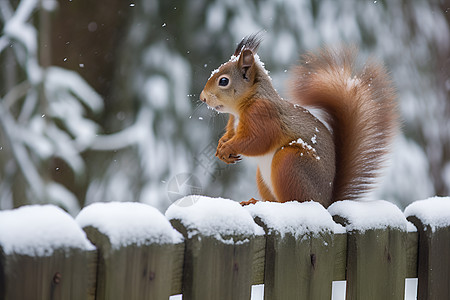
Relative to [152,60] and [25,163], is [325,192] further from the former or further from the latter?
[25,163]

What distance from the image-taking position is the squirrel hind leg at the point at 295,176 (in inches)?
37.7

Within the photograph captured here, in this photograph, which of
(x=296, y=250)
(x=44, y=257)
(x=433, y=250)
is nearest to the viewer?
(x=44, y=257)

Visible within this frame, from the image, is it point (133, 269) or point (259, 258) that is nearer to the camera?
point (133, 269)

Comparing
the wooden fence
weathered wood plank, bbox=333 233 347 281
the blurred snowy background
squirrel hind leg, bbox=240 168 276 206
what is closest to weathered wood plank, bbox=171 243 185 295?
the wooden fence

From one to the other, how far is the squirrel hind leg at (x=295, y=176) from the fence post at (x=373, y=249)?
65 mm

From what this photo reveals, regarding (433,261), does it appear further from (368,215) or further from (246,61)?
(246,61)

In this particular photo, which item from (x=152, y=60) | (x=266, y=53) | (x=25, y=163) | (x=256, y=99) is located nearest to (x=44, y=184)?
(x=25, y=163)

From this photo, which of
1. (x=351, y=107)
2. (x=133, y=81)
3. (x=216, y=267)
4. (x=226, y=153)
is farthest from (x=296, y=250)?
(x=133, y=81)

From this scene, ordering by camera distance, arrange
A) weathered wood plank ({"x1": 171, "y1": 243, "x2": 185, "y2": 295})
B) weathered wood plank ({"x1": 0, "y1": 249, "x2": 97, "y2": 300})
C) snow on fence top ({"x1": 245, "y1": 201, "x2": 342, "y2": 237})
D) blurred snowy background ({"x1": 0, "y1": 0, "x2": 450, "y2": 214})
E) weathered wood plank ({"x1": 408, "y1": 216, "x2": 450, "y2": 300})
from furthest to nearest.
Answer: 1. blurred snowy background ({"x1": 0, "y1": 0, "x2": 450, "y2": 214})
2. weathered wood plank ({"x1": 408, "y1": 216, "x2": 450, "y2": 300})
3. snow on fence top ({"x1": 245, "y1": 201, "x2": 342, "y2": 237})
4. weathered wood plank ({"x1": 171, "y1": 243, "x2": 185, "y2": 295})
5. weathered wood plank ({"x1": 0, "y1": 249, "x2": 97, "y2": 300})

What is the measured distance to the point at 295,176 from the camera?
96cm

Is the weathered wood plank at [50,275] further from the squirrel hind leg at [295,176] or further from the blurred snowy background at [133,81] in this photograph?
the blurred snowy background at [133,81]

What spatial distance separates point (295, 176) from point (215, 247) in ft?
1.02

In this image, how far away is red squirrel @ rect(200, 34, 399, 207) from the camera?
0.97 metres

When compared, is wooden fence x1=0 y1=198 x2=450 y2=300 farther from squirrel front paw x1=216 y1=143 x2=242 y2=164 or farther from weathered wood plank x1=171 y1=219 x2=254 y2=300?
squirrel front paw x1=216 y1=143 x2=242 y2=164
